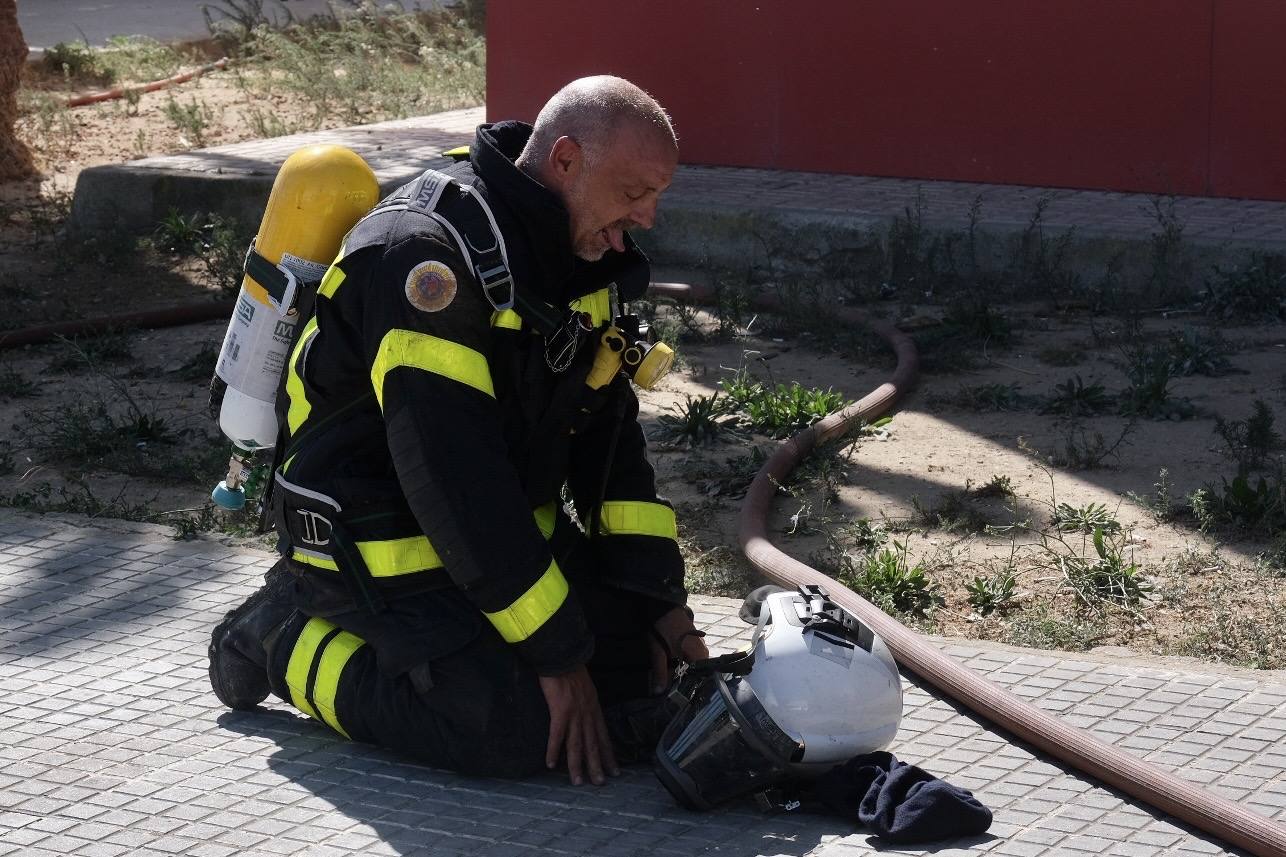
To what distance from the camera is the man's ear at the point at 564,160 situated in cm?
317

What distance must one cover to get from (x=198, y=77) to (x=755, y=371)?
9.12 m

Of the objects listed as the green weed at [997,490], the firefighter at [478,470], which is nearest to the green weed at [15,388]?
the firefighter at [478,470]

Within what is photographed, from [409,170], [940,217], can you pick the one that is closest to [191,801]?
[940,217]

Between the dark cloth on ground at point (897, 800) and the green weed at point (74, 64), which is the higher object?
the green weed at point (74, 64)

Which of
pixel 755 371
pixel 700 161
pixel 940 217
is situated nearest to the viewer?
pixel 755 371

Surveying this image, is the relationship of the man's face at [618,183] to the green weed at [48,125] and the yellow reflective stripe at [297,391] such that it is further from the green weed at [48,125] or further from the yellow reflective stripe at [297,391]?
the green weed at [48,125]

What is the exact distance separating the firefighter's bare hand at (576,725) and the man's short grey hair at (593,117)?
1.05 metres

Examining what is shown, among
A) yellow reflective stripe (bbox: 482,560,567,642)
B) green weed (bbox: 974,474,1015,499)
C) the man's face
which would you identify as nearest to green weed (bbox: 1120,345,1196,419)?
green weed (bbox: 974,474,1015,499)

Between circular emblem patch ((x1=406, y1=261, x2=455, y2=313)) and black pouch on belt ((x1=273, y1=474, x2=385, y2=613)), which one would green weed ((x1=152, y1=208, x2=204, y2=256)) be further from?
circular emblem patch ((x1=406, y1=261, x2=455, y2=313))

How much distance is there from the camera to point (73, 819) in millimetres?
3127

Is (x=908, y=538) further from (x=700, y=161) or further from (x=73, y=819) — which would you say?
(x=700, y=161)

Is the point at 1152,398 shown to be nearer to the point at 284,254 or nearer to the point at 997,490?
the point at 997,490

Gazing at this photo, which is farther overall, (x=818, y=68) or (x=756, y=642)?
(x=818, y=68)

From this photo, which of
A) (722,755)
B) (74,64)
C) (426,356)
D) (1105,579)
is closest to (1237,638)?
(1105,579)
